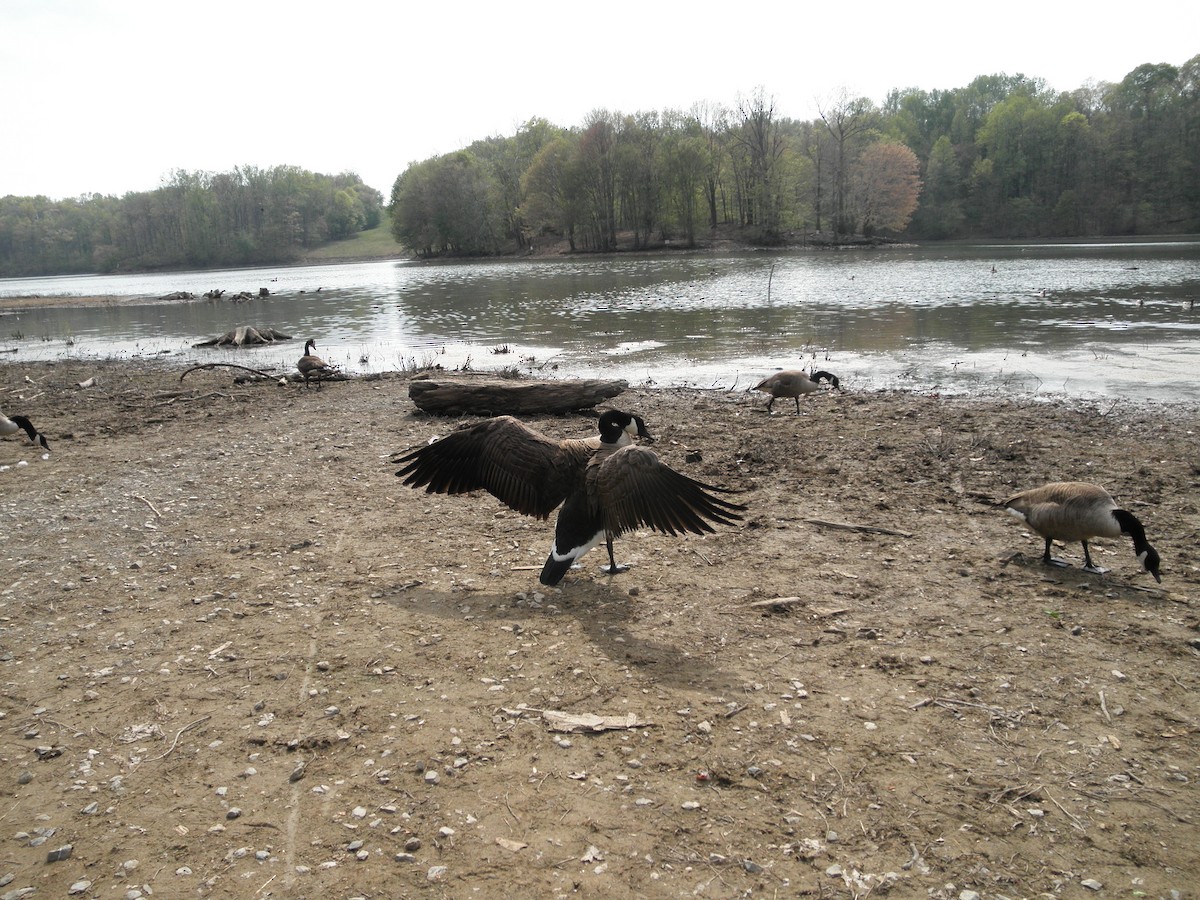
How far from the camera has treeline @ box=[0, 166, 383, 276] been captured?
13050cm

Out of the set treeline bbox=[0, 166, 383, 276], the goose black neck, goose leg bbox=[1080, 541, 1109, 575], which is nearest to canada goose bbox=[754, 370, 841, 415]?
goose leg bbox=[1080, 541, 1109, 575]

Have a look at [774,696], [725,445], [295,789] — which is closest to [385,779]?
[295,789]

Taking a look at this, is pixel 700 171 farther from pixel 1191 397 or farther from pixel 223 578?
pixel 223 578

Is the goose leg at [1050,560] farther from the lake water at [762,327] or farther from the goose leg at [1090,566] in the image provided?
the lake water at [762,327]

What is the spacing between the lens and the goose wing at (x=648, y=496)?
5.25 m

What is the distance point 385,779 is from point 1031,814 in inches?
126

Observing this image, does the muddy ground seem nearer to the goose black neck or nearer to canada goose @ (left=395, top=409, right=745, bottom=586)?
the goose black neck

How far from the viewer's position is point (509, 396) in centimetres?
1205

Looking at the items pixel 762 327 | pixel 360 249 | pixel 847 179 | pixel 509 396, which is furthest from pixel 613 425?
pixel 360 249

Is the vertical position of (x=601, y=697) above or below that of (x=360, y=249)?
below

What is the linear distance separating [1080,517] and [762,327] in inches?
747

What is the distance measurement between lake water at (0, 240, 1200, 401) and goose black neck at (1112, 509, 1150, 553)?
8.28m

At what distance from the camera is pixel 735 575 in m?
6.09

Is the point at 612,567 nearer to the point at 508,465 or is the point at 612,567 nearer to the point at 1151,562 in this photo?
the point at 508,465
